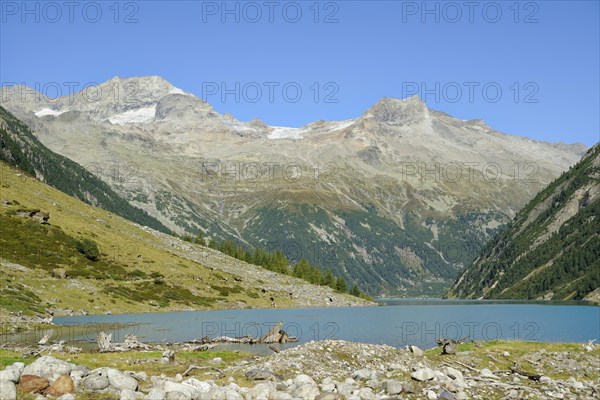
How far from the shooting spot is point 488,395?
31.0 meters

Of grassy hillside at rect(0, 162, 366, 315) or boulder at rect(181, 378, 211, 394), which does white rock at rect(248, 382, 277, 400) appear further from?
grassy hillside at rect(0, 162, 366, 315)

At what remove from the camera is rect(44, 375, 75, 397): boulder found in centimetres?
2283

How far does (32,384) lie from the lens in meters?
22.6

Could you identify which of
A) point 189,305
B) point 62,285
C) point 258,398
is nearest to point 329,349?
point 258,398

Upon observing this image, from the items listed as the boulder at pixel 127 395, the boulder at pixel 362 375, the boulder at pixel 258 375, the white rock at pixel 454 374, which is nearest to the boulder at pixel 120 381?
the boulder at pixel 127 395

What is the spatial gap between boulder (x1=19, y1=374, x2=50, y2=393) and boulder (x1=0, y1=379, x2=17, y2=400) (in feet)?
2.76

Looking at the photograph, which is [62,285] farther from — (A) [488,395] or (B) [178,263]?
(A) [488,395]

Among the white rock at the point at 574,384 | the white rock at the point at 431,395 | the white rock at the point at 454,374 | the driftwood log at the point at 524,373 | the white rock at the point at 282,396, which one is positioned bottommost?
the white rock at the point at 574,384

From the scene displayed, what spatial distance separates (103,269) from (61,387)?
359 feet

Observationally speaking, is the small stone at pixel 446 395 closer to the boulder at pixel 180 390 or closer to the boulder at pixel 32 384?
the boulder at pixel 180 390

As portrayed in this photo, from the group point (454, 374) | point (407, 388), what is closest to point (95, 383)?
point (407, 388)

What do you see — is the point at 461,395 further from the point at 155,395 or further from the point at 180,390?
the point at 155,395

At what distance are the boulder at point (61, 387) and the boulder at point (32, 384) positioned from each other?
10.1 inches

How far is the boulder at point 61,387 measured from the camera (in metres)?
22.8
